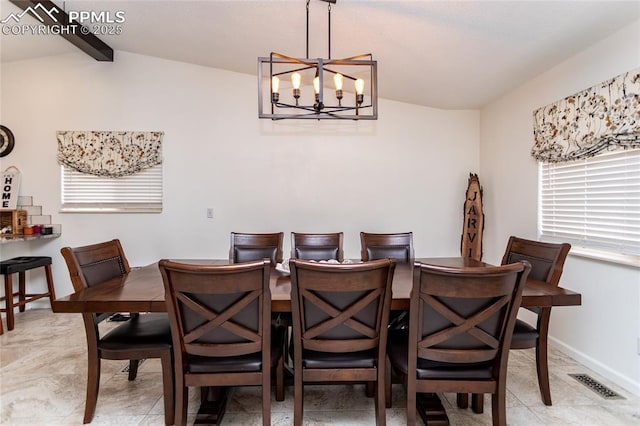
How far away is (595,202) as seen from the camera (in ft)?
7.89

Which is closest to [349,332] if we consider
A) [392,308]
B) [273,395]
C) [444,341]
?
[392,308]

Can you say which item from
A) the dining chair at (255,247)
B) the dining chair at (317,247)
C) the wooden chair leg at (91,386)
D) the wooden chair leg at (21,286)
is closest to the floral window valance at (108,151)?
the wooden chair leg at (21,286)

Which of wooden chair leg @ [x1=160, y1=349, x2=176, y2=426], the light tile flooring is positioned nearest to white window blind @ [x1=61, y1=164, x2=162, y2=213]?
the light tile flooring

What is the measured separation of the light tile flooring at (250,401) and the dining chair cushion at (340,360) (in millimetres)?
488

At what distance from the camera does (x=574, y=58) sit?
252cm

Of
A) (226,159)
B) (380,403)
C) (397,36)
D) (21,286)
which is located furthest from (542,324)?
(21,286)

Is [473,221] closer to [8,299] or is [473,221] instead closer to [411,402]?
[411,402]

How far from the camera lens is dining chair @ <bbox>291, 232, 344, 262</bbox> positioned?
275cm

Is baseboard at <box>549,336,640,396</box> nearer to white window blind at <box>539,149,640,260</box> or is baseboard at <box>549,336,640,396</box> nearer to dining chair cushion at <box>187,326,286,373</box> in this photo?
white window blind at <box>539,149,640,260</box>

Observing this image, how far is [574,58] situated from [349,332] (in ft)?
8.99

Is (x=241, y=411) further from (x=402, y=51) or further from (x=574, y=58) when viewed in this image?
(x=574, y=58)

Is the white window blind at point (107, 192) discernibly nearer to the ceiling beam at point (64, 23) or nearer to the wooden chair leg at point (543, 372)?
the ceiling beam at point (64, 23)

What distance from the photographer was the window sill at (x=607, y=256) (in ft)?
6.92

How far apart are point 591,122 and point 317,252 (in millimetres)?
2262
